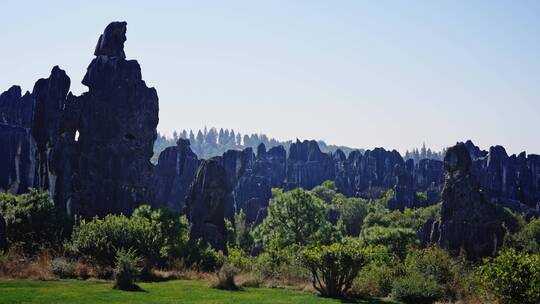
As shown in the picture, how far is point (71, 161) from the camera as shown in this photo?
55.8 meters

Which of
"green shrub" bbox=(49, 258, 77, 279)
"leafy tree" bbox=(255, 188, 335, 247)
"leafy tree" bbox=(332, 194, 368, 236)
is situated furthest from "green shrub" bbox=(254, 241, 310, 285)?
"leafy tree" bbox=(332, 194, 368, 236)

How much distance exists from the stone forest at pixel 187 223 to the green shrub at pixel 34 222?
0.34 ft

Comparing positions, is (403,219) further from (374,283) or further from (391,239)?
(374,283)

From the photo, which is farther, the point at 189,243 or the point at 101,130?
the point at 101,130

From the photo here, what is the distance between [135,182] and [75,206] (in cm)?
646

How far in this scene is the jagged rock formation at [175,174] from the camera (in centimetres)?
11881

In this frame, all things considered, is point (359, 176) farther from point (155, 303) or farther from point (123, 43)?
point (155, 303)

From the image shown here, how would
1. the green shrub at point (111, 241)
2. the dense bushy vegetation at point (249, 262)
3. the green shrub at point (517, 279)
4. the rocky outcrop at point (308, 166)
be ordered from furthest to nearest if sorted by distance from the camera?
the rocky outcrop at point (308, 166)
the green shrub at point (111, 241)
the dense bushy vegetation at point (249, 262)
the green shrub at point (517, 279)

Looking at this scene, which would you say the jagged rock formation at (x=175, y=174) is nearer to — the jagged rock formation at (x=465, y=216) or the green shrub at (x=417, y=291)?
the jagged rock formation at (x=465, y=216)

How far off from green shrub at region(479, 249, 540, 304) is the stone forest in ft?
0.15

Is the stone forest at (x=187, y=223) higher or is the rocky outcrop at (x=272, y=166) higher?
the rocky outcrop at (x=272, y=166)

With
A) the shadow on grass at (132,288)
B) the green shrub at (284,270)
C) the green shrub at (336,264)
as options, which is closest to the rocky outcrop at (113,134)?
the green shrub at (284,270)

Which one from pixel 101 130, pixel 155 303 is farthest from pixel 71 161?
pixel 155 303

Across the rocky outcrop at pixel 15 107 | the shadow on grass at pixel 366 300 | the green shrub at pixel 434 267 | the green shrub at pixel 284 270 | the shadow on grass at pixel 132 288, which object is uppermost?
the rocky outcrop at pixel 15 107
